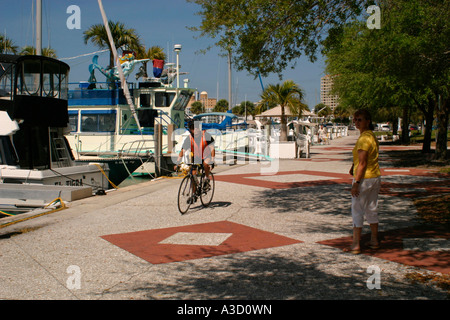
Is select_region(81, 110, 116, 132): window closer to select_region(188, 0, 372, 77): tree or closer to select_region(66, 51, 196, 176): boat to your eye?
select_region(66, 51, 196, 176): boat

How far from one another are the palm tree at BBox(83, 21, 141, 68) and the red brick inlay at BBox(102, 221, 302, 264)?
23.1 meters

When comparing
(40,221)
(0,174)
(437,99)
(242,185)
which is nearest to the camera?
(40,221)

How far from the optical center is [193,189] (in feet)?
32.6

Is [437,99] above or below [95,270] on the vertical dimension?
above

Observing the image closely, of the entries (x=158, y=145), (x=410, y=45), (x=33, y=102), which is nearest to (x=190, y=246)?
(x=33, y=102)

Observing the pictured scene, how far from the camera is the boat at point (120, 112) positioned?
23250 mm

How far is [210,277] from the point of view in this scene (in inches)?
210

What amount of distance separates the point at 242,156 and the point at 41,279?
1929 cm

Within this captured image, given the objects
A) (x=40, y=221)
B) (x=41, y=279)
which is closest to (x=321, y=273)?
(x=41, y=279)

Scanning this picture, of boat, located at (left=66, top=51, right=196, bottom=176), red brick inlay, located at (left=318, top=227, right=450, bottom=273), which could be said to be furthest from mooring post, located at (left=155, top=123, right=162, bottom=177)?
red brick inlay, located at (left=318, top=227, right=450, bottom=273)

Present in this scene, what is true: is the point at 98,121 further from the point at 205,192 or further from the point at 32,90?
the point at 205,192

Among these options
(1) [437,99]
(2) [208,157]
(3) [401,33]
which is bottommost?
(2) [208,157]

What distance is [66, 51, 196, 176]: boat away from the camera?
23.2 metres

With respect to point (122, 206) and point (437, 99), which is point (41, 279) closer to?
point (122, 206)
